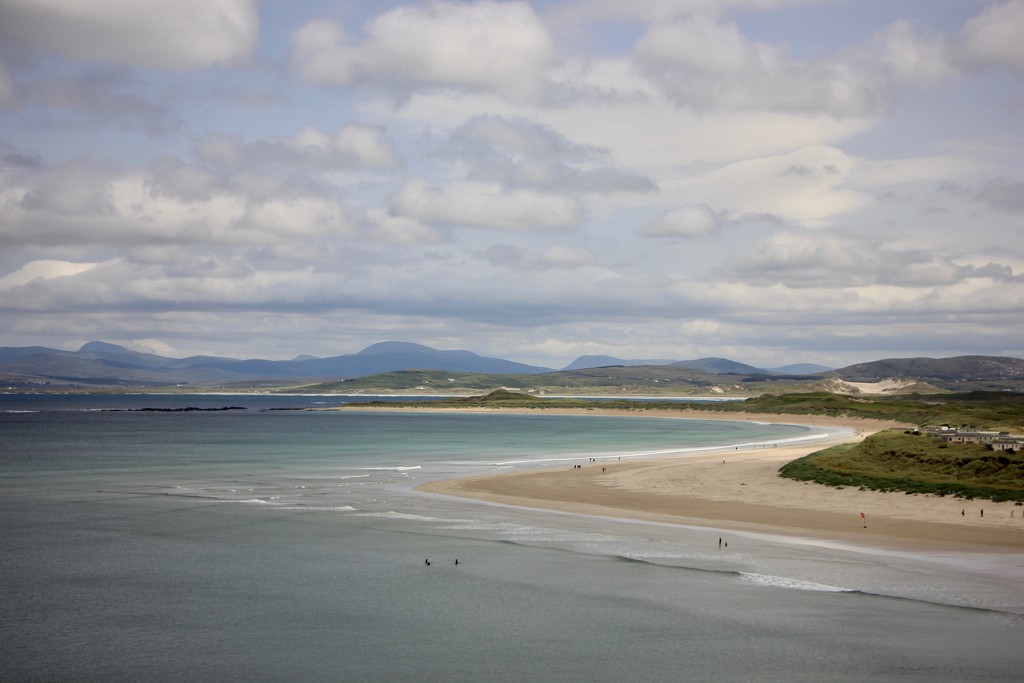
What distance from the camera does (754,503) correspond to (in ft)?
170

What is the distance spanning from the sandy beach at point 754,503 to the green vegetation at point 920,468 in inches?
45.3

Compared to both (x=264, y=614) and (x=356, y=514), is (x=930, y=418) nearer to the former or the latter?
(x=356, y=514)

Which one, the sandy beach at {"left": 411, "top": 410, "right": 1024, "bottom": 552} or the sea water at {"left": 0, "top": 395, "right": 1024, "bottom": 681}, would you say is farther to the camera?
the sandy beach at {"left": 411, "top": 410, "right": 1024, "bottom": 552}

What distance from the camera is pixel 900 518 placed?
44.1m

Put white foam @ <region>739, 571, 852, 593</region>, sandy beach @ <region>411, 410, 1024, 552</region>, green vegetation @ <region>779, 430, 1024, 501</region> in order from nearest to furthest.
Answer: white foam @ <region>739, 571, 852, 593</region>, sandy beach @ <region>411, 410, 1024, 552</region>, green vegetation @ <region>779, 430, 1024, 501</region>

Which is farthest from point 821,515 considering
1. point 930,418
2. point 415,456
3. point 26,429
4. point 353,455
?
point 26,429

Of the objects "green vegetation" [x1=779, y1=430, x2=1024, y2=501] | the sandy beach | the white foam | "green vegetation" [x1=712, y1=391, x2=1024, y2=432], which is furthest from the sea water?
"green vegetation" [x1=712, y1=391, x2=1024, y2=432]

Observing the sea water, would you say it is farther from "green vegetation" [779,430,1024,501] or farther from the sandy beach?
"green vegetation" [779,430,1024,501]

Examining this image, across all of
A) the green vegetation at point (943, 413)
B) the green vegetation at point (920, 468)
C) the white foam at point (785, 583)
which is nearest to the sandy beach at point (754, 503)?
the green vegetation at point (920, 468)

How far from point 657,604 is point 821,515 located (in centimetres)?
2215

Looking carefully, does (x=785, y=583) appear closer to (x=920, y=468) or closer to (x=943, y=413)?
(x=920, y=468)

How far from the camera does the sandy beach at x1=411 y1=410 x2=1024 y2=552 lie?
1574 inches

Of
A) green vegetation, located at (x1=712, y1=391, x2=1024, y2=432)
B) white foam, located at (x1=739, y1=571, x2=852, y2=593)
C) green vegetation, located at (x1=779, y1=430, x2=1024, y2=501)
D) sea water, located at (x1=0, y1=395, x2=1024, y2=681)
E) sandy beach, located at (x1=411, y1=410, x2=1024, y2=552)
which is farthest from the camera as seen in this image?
green vegetation, located at (x1=712, y1=391, x2=1024, y2=432)

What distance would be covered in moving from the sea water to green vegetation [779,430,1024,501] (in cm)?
1464
